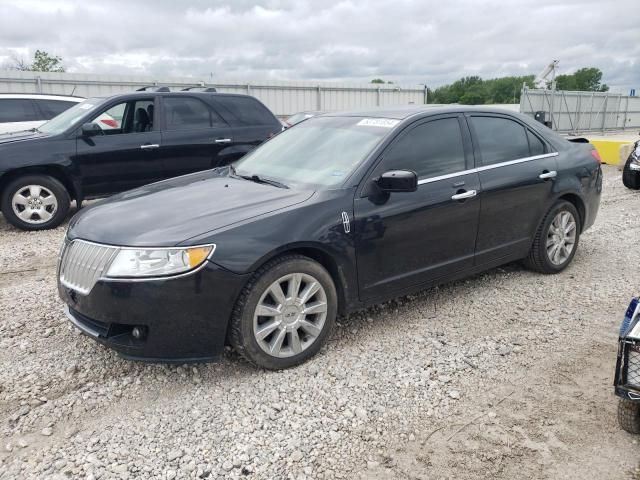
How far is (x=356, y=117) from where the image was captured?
4219mm

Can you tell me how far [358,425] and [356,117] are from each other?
7.94 ft

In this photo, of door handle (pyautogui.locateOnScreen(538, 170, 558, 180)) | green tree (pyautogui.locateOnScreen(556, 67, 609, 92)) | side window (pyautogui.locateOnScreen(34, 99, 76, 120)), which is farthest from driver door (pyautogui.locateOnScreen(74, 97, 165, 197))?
green tree (pyautogui.locateOnScreen(556, 67, 609, 92))

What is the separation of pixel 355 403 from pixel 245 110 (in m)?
5.96

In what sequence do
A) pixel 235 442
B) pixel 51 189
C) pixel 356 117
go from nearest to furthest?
pixel 235 442 < pixel 356 117 < pixel 51 189

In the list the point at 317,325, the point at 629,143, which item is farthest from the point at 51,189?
the point at 629,143

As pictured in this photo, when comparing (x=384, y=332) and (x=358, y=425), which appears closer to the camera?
(x=358, y=425)

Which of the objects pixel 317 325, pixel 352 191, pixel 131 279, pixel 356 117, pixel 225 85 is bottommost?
pixel 317 325

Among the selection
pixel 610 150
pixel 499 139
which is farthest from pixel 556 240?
pixel 610 150

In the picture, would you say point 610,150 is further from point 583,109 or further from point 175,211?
point 175,211

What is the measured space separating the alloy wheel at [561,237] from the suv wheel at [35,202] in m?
5.78

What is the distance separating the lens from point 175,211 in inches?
129

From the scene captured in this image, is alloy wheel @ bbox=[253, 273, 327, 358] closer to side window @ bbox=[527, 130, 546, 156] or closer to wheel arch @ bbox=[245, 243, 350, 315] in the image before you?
wheel arch @ bbox=[245, 243, 350, 315]

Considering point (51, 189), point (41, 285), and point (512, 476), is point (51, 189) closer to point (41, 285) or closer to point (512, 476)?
point (41, 285)

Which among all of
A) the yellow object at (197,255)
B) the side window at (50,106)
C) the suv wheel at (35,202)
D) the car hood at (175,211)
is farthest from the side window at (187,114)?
the yellow object at (197,255)
